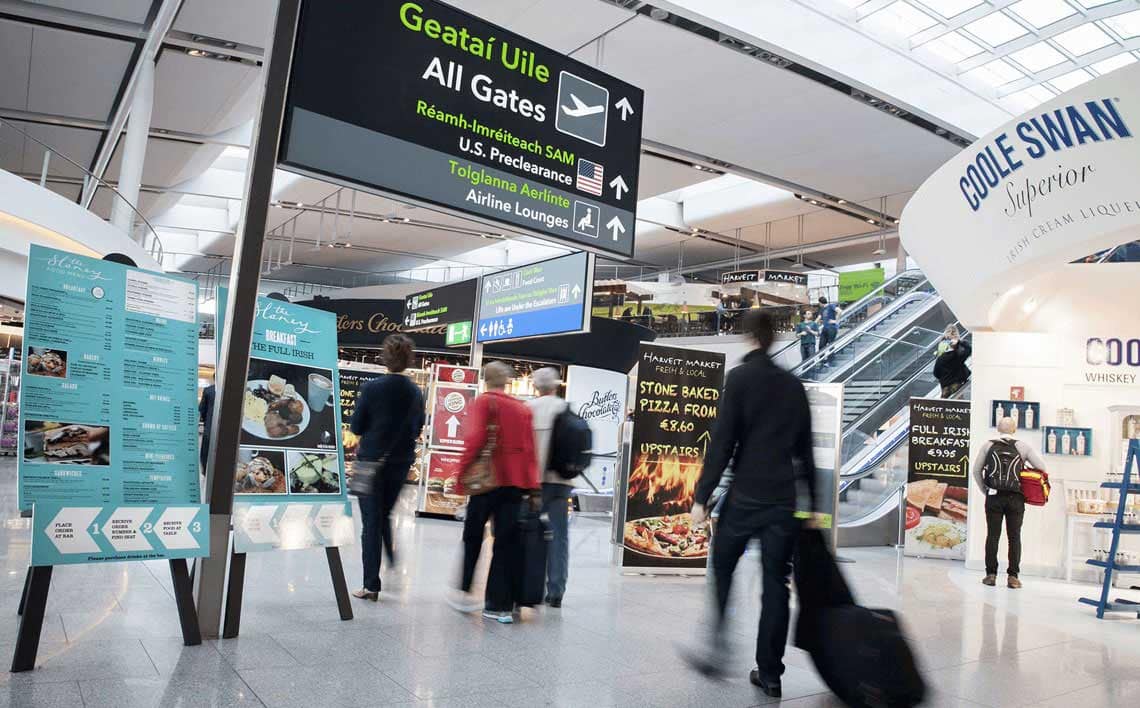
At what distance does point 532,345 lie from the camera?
17.0m

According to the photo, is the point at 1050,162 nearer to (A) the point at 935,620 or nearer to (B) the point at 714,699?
(A) the point at 935,620

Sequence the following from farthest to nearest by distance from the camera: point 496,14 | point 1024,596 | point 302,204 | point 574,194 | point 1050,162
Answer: point 302,204
point 496,14
point 1024,596
point 1050,162
point 574,194

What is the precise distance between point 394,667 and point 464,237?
793 inches

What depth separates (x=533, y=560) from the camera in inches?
186

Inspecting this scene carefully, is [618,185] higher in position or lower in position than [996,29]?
lower

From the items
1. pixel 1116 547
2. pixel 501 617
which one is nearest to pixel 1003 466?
pixel 1116 547

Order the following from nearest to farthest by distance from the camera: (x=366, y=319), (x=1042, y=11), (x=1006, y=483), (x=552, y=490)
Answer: (x=552, y=490)
(x=1006, y=483)
(x=1042, y=11)
(x=366, y=319)

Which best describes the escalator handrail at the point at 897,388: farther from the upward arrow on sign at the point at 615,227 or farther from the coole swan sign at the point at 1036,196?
the upward arrow on sign at the point at 615,227

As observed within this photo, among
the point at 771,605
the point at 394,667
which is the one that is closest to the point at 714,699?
the point at 771,605

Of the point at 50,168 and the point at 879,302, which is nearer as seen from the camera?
the point at 879,302

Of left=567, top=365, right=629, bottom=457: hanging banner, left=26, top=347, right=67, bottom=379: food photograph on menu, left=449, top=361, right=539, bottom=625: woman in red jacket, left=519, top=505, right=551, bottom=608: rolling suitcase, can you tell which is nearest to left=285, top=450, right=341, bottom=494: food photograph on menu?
left=449, top=361, right=539, bottom=625: woman in red jacket

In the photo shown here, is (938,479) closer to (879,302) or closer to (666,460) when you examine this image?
(666,460)

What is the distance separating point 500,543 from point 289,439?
4.18 ft

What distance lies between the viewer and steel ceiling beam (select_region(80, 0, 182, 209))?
10195 millimetres
